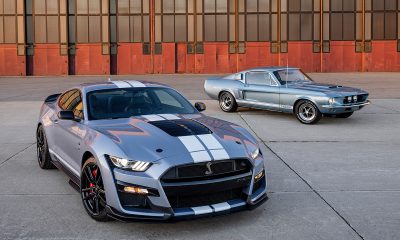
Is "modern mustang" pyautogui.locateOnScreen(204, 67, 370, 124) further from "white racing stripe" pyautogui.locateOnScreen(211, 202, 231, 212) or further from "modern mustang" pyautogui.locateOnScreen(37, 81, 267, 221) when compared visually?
"white racing stripe" pyautogui.locateOnScreen(211, 202, 231, 212)

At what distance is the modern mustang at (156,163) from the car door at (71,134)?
0.01m

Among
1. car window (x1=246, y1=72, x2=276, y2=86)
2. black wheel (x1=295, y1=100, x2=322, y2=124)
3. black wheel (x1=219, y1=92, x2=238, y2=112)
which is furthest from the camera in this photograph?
black wheel (x1=219, y1=92, x2=238, y2=112)

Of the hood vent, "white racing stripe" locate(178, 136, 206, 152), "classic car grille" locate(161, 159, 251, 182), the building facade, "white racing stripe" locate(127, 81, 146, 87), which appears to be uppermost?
the building facade

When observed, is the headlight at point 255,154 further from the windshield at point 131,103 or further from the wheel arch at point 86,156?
the wheel arch at point 86,156

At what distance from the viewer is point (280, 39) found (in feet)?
121

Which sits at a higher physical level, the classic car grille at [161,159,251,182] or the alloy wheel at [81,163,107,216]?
the classic car grille at [161,159,251,182]

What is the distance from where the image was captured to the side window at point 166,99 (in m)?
6.98

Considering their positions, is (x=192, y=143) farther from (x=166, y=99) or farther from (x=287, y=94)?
(x=287, y=94)

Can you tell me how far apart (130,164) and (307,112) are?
8250mm

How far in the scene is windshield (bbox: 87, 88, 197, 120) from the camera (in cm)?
665

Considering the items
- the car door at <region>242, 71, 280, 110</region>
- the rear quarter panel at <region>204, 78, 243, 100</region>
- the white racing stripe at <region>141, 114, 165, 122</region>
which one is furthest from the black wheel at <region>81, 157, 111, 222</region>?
the rear quarter panel at <region>204, 78, 243, 100</region>

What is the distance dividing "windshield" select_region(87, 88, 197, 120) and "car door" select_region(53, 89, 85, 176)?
7.7 inches

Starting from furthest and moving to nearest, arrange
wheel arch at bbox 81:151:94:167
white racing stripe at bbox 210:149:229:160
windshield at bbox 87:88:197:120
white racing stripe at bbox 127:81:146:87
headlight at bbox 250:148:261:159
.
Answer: white racing stripe at bbox 127:81:146:87 < windshield at bbox 87:88:197:120 < wheel arch at bbox 81:151:94:167 < headlight at bbox 250:148:261:159 < white racing stripe at bbox 210:149:229:160

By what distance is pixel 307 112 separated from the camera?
12781mm
